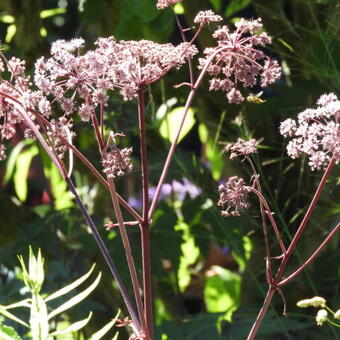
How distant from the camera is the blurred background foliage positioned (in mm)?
1475

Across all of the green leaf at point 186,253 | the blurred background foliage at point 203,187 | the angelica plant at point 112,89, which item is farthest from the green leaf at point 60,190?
the angelica plant at point 112,89

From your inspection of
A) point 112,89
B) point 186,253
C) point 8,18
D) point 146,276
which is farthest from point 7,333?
point 186,253

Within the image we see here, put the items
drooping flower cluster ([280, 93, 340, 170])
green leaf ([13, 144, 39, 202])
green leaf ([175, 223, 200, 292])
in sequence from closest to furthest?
1. drooping flower cluster ([280, 93, 340, 170])
2. green leaf ([175, 223, 200, 292])
3. green leaf ([13, 144, 39, 202])

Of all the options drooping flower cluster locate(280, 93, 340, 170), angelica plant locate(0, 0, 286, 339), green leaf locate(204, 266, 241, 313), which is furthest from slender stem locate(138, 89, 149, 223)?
green leaf locate(204, 266, 241, 313)

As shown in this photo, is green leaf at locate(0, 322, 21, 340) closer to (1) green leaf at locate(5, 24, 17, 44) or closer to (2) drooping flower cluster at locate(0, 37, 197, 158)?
(2) drooping flower cluster at locate(0, 37, 197, 158)

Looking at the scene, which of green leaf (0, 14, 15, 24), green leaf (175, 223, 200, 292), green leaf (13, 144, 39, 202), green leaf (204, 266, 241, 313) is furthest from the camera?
green leaf (204, 266, 241, 313)

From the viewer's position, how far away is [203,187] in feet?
5.14

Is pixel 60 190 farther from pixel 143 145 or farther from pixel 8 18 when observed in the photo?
pixel 143 145

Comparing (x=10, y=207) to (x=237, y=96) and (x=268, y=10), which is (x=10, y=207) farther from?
(x=237, y=96)

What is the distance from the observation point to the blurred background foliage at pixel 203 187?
1.47 metres

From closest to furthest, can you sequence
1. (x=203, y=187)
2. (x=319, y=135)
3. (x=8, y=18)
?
(x=319, y=135), (x=203, y=187), (x=8, y=18)

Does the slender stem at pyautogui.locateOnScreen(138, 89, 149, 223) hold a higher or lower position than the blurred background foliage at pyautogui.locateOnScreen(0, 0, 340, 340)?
higher

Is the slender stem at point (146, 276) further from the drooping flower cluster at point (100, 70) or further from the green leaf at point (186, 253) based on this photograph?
the green leaf at point (186, 253)

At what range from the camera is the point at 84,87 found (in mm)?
678
